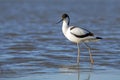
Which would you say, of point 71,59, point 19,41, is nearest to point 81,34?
point 71,59

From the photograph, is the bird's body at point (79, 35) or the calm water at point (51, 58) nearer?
the calm water at point (51, 58)

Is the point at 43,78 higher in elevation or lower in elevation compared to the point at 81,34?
lower

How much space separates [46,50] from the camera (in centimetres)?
1658

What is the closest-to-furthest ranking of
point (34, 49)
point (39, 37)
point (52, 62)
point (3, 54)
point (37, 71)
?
point (37, 71) < point (52, 62) < point (3, 54) < point (34, 49) < point (39, 37)

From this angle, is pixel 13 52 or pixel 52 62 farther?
pixel 13 52

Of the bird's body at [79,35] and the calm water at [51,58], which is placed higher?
the bird's body at [79,35]

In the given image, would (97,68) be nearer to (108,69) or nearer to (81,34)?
(108,69)

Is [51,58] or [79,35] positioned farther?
[51,58]

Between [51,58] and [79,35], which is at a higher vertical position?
[79,35]

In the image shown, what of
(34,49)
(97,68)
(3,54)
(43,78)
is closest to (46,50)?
(34,49)

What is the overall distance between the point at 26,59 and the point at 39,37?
5.81m

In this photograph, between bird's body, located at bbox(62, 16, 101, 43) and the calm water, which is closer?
the calm water

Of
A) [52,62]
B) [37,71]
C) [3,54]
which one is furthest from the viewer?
[3,54]

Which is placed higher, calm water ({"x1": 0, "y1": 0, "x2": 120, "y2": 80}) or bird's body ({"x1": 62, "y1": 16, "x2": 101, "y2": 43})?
bird's body ({"x1": 62, "y1": 16, "x2": 101, "y2": 43})
